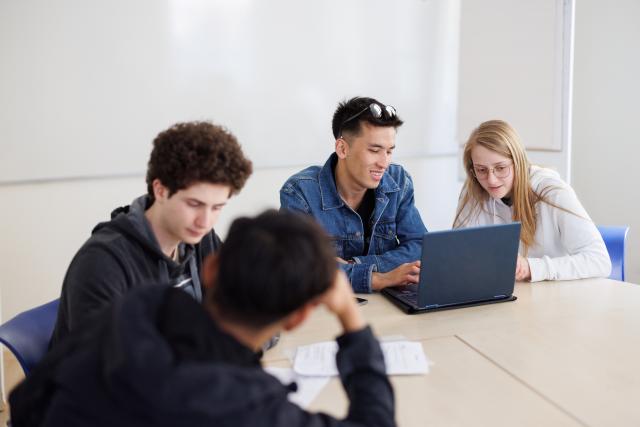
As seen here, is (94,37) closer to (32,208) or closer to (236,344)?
(32,208)

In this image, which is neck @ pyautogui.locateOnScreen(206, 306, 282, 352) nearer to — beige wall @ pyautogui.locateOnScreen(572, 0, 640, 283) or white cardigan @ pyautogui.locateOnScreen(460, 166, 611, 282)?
white cardigan @ pyautogui.locateOnScreen(460, 166, 611, 282)

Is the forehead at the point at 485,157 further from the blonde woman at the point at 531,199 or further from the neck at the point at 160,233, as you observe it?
the neck at the point at 160,233

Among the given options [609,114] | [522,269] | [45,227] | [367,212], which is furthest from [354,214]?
[609,114]

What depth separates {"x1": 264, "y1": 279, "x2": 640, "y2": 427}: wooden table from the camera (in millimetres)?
1174

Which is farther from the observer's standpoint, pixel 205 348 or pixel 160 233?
pixel 160 233

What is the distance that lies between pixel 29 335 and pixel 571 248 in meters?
1.72

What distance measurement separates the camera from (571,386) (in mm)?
1268

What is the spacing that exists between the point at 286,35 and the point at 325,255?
9.43 feet

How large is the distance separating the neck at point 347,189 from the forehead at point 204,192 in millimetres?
987

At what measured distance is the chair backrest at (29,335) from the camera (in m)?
1.37

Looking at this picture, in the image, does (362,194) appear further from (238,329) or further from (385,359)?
(238,329)

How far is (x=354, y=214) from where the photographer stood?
233 centimetres

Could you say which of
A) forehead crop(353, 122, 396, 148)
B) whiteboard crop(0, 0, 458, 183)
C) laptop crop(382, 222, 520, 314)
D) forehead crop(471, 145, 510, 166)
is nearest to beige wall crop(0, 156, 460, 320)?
whiteboard crop(0, 0, 458, 183)

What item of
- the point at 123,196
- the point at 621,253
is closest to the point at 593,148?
the point at 621,253
